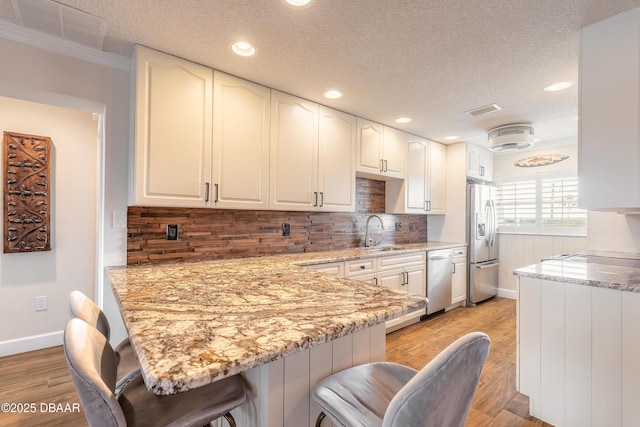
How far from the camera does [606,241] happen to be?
9.34ft

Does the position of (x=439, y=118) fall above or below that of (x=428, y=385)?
above

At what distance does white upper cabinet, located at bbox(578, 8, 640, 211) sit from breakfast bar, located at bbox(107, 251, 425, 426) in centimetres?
135

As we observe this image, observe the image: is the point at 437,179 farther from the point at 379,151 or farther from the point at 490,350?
the point at 490,350

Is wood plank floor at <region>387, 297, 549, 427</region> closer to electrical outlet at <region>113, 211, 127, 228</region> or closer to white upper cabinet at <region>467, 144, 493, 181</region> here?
white upper cabinet at <region>467, 144, 493, 181</region>

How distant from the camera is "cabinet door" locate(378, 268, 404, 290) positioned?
3.00m

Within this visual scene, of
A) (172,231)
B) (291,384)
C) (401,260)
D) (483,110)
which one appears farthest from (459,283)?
(291,384)

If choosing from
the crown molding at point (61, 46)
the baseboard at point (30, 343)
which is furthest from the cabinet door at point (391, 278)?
the baseboard at point (30, 343)

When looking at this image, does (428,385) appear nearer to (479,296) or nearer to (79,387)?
(79,387)

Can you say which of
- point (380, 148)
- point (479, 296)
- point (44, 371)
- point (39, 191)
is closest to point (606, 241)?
point (479, 296)

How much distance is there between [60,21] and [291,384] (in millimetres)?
2186

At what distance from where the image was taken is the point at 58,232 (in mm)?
2822

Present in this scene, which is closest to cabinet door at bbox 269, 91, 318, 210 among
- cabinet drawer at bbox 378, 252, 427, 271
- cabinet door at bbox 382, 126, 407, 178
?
cabinet drawer at bbox 378, 252, 427, 271

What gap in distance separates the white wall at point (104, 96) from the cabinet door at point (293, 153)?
3.46 ft

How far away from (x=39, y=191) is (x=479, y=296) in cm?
517
